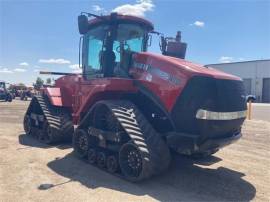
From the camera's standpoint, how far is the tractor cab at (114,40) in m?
6.54

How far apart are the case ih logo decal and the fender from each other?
11.4 ft

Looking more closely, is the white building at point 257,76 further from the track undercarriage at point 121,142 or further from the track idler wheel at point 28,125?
the track undercarriage at point 121,142

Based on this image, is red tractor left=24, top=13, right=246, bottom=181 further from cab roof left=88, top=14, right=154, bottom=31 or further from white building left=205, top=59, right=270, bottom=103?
white building left=205, top=59, right=270, bottom=103

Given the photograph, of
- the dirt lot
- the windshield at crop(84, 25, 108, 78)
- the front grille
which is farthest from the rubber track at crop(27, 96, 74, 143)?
the front grille

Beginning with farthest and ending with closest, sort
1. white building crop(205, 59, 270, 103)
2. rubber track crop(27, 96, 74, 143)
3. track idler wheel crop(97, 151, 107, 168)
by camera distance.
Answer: white building crop(205, 59, 270, 103), rubber track crop(27, 96, 74, 143), track idler wheel crop(97, 151, 107, 168)

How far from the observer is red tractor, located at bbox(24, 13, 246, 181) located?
4957 mm

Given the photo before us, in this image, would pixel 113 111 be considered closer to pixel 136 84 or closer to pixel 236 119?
pixel 136 84

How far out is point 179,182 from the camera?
18.0 ft

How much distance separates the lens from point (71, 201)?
14.8 ft

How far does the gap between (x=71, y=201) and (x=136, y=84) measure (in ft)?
8.40

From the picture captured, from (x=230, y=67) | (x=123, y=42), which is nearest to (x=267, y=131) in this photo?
(x=123, y=42)

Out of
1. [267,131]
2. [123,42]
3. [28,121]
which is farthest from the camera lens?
[267,131]

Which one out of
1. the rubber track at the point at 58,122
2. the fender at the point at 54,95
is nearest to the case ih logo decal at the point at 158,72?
the rubber track at the point at 58,122

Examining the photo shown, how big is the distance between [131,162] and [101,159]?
3.26 ft
